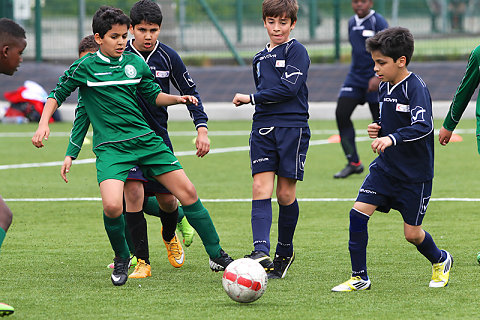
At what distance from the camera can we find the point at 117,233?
242 inches

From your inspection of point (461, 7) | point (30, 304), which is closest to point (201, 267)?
point (30, 304)

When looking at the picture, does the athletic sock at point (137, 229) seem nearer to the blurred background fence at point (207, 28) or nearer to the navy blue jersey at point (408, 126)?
the navy blue jersey at point (408, 126)

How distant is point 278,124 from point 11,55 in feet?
6.04

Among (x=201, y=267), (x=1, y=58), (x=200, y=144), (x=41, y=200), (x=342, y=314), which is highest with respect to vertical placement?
(x=1, y=58)

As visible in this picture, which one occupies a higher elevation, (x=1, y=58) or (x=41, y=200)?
(x=1, y=58)

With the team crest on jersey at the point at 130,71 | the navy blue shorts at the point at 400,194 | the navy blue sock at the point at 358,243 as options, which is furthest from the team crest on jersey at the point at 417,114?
the team crest on jersey at the point at 130,71

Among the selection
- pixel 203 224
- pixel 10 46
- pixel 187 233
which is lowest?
pixel 187 233

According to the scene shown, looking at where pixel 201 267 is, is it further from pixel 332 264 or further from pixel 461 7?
pixel 461 7

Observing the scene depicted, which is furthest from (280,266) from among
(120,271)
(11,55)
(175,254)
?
(11,55)

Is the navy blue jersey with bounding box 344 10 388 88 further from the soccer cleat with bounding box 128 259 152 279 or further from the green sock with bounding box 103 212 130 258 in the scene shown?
the green sock with bounding box 103 212 130 258

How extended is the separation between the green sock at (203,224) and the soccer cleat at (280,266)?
396 mm

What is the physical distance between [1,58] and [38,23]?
1554cm

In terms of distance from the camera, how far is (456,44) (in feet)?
68.0

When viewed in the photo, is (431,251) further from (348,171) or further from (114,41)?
(348,171)
